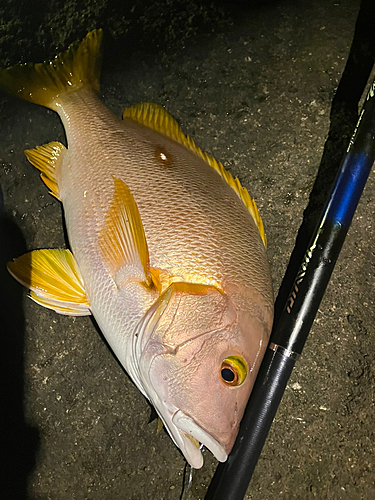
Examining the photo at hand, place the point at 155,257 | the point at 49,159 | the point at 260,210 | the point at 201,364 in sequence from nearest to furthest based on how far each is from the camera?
the point at 201,364 → the point at 155,257 → the point at 49,159 → the point at 260,210

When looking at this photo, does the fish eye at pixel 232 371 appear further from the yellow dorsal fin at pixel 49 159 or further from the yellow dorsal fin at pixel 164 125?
the yellow dorsal fin at pixel 49 159

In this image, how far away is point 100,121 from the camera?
1.34 metres

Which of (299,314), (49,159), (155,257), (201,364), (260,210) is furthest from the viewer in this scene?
(260,210)

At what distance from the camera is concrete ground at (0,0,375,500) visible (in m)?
1.44

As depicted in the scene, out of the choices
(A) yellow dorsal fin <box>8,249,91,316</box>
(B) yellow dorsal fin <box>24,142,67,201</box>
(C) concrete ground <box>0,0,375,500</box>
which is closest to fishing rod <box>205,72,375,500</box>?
(C) concrete ground <box>0,0,375,500</box>

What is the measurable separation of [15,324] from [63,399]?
342mm

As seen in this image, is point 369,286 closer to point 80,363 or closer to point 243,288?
point 243,288

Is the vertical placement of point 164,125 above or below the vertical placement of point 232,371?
above

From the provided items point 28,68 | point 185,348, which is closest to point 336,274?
point 185,348

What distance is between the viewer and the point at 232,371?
1018mm

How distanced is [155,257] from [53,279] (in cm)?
43

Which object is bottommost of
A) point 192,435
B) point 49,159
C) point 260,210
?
point 192,435

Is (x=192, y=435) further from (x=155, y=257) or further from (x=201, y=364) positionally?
(x=155, y=257)

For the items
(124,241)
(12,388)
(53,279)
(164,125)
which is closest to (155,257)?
(124,241)
